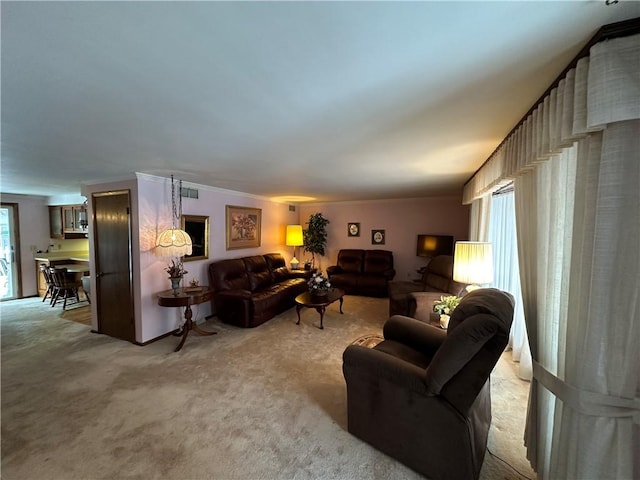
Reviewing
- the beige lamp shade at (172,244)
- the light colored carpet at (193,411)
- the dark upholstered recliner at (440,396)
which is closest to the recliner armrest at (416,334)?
the dark upholstered recliner at (440,396)

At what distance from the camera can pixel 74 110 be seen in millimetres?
1530

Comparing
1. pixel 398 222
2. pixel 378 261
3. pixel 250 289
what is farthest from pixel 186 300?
pixel 398 222

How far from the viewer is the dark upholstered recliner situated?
144cm

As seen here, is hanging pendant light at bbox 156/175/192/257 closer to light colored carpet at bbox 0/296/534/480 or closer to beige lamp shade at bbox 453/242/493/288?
light colored carpet at bbox 0/296/534/480

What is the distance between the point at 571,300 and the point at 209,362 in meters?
3.21

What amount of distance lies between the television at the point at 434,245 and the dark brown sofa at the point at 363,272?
73 cm

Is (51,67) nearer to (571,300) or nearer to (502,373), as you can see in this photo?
(571,300)

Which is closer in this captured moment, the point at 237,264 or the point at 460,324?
the point at 460,324

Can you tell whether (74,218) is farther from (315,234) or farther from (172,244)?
(315,234)

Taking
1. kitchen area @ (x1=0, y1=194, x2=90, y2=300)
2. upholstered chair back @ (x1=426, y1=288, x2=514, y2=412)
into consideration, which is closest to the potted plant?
kitchen area @ (x1=0, y1=194, x2=90, y2=300)

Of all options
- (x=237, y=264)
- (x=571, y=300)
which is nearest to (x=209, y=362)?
(x=237, y=264)

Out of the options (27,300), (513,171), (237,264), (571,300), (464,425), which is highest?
(513,171)

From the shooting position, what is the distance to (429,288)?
4.55 metres

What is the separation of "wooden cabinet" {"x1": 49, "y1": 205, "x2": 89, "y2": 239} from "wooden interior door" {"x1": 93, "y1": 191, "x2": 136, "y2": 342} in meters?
2.95
